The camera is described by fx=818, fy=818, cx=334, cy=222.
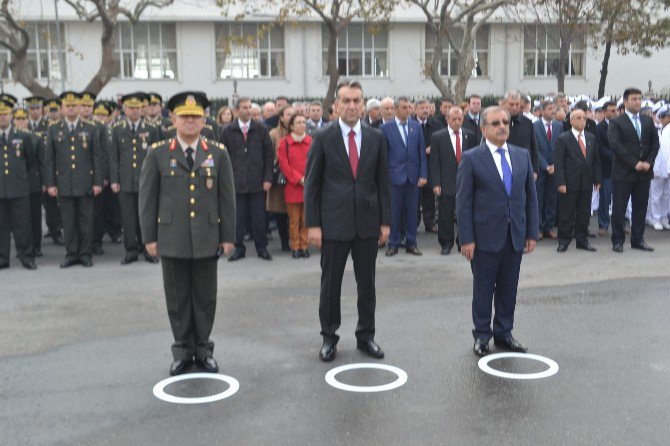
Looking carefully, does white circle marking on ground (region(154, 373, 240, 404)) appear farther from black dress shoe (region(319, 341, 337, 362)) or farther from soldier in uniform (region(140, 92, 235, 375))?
black dress shoe (region(319, 341, 337, 362))

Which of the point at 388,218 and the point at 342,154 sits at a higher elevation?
the point at 342,154

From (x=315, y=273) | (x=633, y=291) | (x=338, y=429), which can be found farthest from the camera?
(x=315, y=273)

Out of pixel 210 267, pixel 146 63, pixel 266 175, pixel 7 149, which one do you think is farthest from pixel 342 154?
pixel 146 63

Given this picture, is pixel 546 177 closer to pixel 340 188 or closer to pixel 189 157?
pixel 340 188

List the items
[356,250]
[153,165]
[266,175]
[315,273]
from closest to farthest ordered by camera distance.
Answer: [153,165], [356,250], [315,273], [266,175]

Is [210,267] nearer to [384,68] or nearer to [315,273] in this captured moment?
[315,273]

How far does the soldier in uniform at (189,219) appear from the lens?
6.09m

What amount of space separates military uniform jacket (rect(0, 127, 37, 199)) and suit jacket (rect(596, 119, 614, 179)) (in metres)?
8.39

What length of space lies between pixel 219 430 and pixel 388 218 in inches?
89.9

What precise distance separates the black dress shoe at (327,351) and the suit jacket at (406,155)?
4845 mm

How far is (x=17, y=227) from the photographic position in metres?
10.6

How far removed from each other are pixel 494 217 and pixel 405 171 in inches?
185

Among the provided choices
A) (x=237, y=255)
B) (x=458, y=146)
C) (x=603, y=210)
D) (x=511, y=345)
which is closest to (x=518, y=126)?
(x=458, y=146)

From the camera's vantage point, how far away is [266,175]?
36.1 feet
